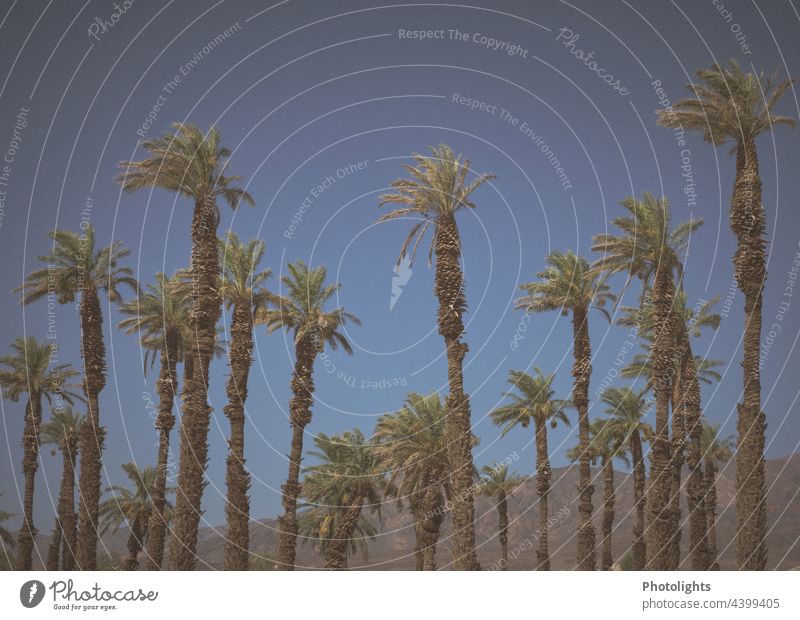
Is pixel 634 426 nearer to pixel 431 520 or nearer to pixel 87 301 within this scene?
pixel 431 520

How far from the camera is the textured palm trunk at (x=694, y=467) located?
137ft

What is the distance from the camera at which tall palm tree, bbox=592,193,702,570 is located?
3719 centimetres

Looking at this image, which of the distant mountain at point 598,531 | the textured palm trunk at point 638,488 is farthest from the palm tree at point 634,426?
the distant mountain at point 598,531

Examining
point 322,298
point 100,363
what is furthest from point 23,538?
point 322,298

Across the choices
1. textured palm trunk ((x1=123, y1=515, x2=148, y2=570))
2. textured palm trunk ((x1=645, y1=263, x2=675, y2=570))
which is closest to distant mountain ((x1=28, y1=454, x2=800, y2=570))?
textured palm trunk ((x1=123, y1=515, x2=148, y2=570))

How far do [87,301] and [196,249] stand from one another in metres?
8.25

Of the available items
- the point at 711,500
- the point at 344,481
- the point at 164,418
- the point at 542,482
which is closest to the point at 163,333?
the point at 164,418

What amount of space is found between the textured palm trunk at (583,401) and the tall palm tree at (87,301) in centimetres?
2400

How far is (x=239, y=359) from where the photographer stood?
40.7 m

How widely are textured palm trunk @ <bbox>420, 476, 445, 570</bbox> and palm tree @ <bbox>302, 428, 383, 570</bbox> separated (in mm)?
3868

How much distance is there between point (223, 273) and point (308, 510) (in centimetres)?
1998
